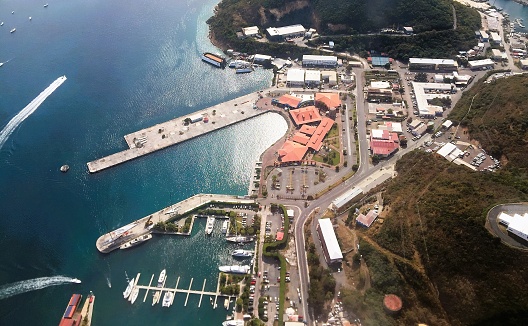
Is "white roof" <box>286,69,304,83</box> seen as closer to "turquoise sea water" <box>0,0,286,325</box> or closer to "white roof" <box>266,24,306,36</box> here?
"turquoise sea water" <box>0,0,286,325</box>

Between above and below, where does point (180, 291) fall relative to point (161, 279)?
below

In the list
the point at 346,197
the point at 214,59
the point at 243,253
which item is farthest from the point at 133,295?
the point at 214,59

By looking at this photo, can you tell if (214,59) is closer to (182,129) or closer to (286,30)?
(286,30)

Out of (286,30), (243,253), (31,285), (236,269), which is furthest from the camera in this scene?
(286,30)

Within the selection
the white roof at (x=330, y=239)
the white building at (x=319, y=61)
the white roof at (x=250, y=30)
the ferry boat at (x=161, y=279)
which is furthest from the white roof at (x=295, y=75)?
the ferry boat at (x=161, y=279)

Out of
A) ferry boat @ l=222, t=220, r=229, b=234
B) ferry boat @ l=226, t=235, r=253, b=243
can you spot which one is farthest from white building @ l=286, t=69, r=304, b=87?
ferry boat @ l=226, t=235, r=253, b=243
